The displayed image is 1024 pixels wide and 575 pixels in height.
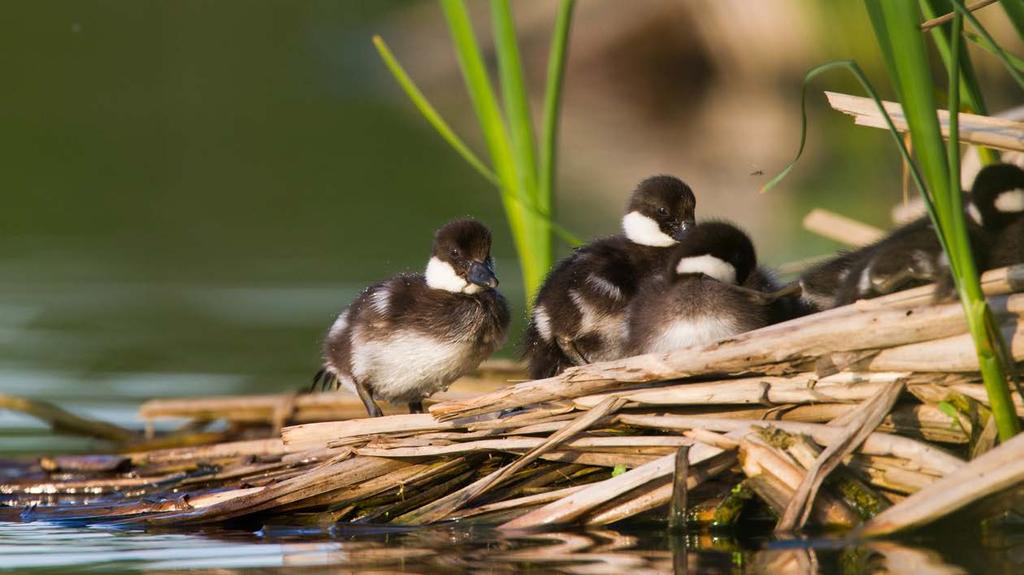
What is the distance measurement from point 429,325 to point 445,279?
0.86ft

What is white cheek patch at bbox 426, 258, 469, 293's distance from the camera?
6.31 m

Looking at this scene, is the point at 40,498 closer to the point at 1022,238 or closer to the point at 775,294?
the point at 775,294

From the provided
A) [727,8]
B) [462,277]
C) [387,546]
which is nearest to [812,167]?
[727,8]

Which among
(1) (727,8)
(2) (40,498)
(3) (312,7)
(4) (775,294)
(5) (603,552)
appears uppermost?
(3) (312,7)

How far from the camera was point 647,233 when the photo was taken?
21.2 ft

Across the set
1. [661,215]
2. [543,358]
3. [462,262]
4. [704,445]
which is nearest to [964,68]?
[661,215]

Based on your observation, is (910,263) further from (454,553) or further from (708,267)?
(454,553)

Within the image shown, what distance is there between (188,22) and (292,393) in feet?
74.1

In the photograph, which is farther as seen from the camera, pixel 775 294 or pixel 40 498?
pixel 40 498

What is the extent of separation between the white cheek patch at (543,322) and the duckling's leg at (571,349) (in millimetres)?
47

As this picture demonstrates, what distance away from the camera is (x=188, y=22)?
94.5 feet

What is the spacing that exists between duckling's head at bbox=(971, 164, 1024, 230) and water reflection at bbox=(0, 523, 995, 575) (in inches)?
60.7

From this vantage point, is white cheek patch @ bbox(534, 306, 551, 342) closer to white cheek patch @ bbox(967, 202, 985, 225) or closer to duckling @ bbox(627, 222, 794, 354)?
duckling @ bbox(627, 222, 794, 354)

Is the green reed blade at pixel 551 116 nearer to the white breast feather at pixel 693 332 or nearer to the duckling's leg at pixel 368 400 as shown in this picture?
the duckling's leg at pixel 368 400
